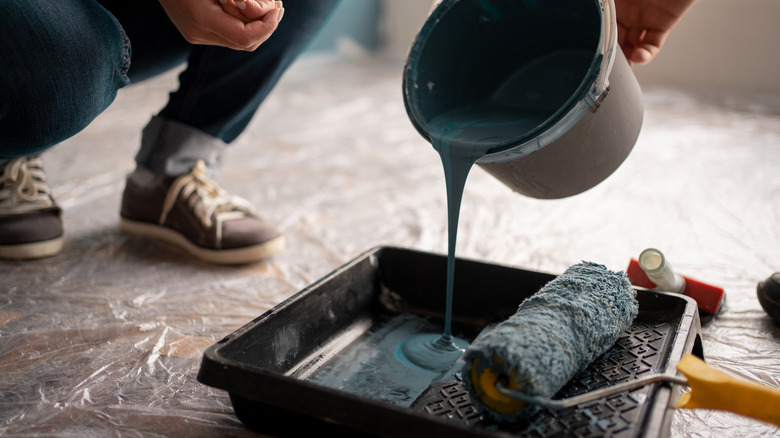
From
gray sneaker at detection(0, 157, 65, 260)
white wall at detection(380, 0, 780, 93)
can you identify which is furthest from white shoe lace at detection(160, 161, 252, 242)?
white wall at detection(380, 0, 780, 93)

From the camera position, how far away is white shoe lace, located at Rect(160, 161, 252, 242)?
4.00ft

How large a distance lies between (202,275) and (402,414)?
2.23 feet

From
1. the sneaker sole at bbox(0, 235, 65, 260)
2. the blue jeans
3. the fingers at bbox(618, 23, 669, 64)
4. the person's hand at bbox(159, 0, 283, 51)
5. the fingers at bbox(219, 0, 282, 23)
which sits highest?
the fingers at bbox(618, 23, 669, 64)

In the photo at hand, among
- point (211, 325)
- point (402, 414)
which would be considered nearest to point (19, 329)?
point (211, 325)

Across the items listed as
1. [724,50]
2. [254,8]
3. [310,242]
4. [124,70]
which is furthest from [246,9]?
[724,50]

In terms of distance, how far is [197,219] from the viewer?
3.99 feet

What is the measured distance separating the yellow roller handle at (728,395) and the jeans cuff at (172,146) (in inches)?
36.2

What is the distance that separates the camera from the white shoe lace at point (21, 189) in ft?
3.91

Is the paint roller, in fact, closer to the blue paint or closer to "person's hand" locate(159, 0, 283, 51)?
the blue paint

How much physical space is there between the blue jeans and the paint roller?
643mm

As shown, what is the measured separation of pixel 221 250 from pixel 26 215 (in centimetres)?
35

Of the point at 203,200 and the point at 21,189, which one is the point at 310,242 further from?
the point at 21,189

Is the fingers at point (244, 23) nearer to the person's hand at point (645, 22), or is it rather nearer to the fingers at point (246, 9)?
the fingers at point (246, 9)

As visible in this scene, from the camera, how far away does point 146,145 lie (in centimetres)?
124
